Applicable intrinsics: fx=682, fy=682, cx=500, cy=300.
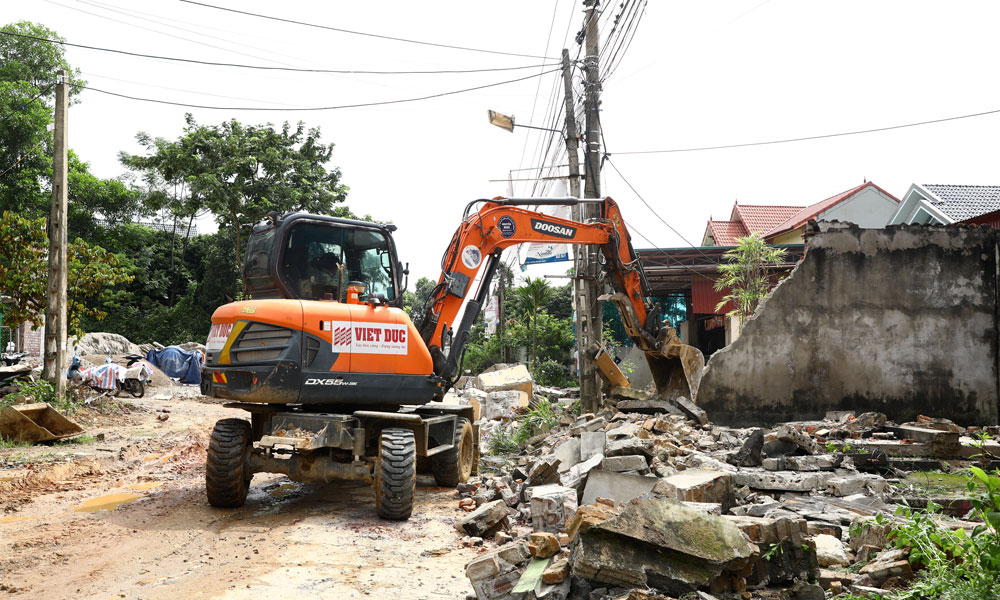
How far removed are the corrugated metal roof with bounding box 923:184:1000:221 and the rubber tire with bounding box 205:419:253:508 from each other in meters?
20.7

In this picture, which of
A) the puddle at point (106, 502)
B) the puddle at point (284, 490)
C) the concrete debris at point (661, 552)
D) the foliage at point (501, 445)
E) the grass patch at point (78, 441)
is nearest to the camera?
the concrete debris at point (661, 552)

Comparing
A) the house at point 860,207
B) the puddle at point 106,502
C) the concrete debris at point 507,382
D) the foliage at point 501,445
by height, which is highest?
the house at point 860,207

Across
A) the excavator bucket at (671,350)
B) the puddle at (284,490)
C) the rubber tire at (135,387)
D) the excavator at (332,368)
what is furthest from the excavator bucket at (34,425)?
the excavator bucket at (671,350)

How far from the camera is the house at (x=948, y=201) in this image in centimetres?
2036

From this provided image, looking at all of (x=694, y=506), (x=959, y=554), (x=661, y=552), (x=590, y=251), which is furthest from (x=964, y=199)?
(x=661, y=552)

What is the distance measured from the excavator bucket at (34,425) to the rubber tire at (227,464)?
584cm

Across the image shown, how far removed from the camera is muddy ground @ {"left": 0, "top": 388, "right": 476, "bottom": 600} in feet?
15.8

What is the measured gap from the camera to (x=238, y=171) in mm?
26781

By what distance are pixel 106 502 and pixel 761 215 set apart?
30.5 metres

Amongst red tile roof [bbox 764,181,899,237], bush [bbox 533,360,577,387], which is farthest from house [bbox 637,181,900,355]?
bush [bbox 533,360,577,387]

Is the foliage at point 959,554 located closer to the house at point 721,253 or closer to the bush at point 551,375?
the house at point 721,253

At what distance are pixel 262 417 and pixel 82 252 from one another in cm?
1050

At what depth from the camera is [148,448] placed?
11.7m

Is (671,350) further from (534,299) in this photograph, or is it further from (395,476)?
(534,299)
